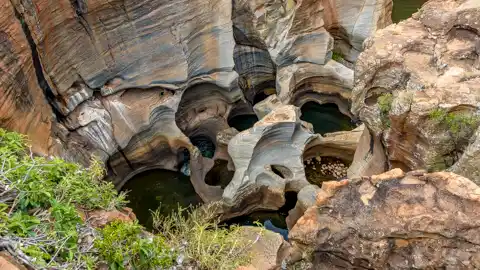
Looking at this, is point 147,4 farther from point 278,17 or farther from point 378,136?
point 378,136

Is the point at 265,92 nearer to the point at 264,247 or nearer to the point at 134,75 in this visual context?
the point at 134,75

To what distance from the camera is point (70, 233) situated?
532cm

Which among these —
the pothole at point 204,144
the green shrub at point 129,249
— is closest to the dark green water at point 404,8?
the pothole at point 204,144

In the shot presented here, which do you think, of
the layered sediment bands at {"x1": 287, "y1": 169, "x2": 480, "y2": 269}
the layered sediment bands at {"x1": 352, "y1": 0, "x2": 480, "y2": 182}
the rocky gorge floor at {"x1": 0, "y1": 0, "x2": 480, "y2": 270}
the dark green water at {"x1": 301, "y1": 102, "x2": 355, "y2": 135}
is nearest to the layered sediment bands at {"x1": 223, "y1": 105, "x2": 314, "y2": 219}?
the rocky gorge floor at {"x1": 0, "y1": 0, "x2": 480, "y2": 270}

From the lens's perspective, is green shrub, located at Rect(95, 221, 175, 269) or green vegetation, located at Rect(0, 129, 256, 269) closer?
green vegetation, located at Rect(0, 129, 256, 269)

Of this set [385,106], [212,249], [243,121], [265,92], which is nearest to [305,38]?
[265,92]

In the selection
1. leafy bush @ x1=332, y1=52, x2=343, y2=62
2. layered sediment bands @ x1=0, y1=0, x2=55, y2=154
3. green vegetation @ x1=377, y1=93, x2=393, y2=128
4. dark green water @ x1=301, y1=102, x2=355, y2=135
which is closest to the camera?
layered sediment bands @ x1=0, y1=0, x2=55, y2=154

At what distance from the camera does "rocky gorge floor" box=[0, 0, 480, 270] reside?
21.8ft

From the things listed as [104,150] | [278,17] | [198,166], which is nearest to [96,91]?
[104,150]

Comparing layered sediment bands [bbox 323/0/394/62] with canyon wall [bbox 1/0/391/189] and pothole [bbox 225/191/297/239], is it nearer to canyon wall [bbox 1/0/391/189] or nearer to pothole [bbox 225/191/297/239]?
canyon wall [bbox 1/0/391/189]

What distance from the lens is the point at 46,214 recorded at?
561cm

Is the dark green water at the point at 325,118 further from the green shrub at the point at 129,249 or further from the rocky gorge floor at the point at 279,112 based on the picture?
the green shrub at the point at 129,249

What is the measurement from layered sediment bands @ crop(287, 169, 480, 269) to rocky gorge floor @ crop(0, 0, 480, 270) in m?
0.02

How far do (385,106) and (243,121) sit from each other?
7374 millimetres
